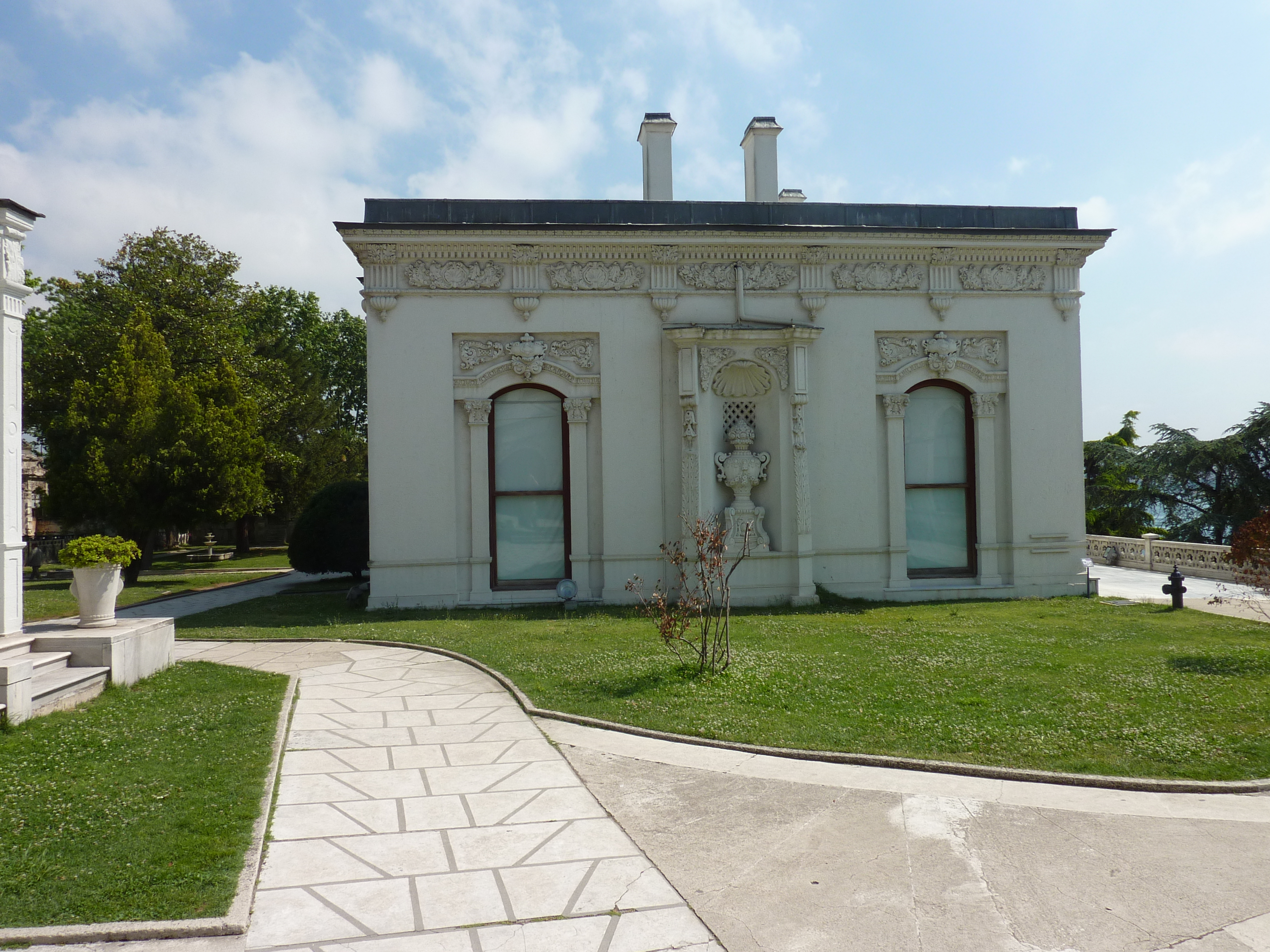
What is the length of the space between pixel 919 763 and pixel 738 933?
2906 millimetres

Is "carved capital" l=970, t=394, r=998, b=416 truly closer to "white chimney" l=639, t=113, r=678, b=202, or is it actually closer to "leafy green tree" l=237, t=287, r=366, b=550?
"white chimney" l=639, t=113, r=678, b=202

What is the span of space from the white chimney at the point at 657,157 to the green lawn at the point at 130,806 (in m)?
12.2

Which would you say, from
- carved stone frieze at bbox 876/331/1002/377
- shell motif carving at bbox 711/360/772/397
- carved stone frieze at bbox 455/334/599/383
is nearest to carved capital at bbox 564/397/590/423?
carved stone frieze at bbox 455/334/599/383

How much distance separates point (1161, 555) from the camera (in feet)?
68.8

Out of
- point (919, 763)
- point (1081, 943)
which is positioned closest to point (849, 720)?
point (919, 763)

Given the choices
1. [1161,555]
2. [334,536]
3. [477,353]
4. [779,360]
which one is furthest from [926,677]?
[1161,555]

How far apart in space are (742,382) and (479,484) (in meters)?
5.06

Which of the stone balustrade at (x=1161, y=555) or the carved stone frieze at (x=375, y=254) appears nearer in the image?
the carved stone frieze at (x=375, y=254)

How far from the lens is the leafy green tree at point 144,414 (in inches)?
822

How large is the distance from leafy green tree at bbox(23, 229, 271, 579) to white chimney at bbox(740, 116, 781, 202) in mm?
14713

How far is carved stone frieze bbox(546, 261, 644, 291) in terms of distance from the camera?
15016mm

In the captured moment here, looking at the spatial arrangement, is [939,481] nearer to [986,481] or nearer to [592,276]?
[986,481]

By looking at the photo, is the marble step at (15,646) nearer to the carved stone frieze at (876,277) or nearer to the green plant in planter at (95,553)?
the green plant in planter at (95,553)

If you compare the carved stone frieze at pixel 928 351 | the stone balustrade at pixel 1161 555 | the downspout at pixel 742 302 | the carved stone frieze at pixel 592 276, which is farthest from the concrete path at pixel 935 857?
the stone balustrade at pixel 1161 555
